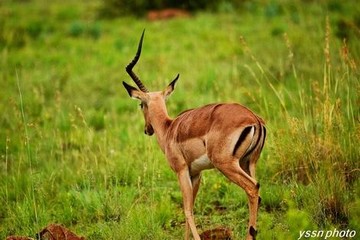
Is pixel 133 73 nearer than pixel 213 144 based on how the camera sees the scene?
No

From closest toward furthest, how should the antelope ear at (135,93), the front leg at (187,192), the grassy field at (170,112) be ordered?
the front leg at (187,192), the antelope ear at (135,93), the grassy field at (170,112)

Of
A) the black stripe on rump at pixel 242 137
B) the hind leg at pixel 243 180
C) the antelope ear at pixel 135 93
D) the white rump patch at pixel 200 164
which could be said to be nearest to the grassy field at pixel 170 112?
the hind leg at pixel 243 180

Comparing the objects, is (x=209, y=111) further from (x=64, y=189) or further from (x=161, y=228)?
(x=64, y=189)

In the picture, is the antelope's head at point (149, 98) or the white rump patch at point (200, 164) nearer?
the white rump patch at point (200, 164)

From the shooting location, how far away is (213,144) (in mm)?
4180

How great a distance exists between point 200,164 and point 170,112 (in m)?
3.99

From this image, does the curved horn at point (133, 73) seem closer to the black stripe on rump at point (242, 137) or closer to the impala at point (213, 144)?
the impala at point (213, 144)

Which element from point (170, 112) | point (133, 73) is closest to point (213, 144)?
point (133, 73)

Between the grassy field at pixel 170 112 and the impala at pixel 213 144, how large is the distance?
1.23ft

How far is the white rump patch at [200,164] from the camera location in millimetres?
4371

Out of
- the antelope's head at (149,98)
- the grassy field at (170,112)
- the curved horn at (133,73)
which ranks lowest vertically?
the grassy field at (170,112)

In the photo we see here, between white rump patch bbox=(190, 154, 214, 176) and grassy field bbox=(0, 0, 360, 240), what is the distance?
626mm

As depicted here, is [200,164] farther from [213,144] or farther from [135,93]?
[135,93]

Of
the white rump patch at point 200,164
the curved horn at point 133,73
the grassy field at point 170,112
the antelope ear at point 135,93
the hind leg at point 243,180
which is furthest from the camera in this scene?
the grassy field at point 170,112
